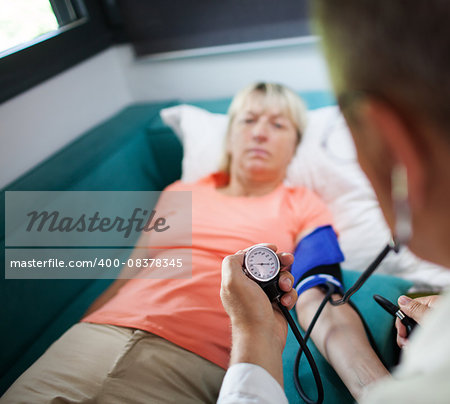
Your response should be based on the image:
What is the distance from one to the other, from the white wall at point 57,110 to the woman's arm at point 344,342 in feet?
3.52

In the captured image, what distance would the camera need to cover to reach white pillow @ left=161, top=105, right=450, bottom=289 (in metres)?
1.10

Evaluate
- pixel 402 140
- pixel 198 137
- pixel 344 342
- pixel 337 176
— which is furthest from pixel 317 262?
pixel 198 137

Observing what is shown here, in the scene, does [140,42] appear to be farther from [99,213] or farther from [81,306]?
[81,306]

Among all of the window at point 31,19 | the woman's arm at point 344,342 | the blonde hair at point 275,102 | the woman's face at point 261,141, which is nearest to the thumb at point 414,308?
the woman's arm at point 344,342

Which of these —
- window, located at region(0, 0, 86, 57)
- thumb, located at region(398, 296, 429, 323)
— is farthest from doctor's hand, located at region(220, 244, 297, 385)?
window, located at region(0, 0, 86, 57)

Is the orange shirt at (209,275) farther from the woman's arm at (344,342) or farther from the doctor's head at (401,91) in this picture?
the doctor's head at (401,91)

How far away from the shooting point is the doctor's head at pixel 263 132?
122cm

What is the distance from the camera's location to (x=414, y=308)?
2.16 ft

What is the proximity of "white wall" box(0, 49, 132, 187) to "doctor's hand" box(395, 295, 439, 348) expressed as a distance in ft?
4.08

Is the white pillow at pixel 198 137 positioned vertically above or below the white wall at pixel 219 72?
below

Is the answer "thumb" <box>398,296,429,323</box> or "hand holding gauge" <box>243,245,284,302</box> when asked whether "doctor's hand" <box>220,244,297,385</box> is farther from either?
"thumb" <box>398,296,429,323</box>

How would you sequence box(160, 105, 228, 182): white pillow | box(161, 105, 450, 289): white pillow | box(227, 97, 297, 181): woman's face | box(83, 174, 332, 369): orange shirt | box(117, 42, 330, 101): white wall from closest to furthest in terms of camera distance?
1. box(83, 174, 332, 369): orange shirt
2. box(161, 105, 450, 289): white pillow
3. box(227, 97, 297, 181): woman's face
4. box(160, 105, 228, 182): white pillow
5. box(117, 42, 330, 101): white wall

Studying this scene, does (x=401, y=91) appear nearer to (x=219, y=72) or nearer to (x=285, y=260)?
(x=285, y=260)

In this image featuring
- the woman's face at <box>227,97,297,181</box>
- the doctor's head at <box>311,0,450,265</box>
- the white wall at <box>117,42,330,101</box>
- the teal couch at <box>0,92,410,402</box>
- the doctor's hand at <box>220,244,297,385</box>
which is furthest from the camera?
the white wall at <box>117,42,330,101</box>
